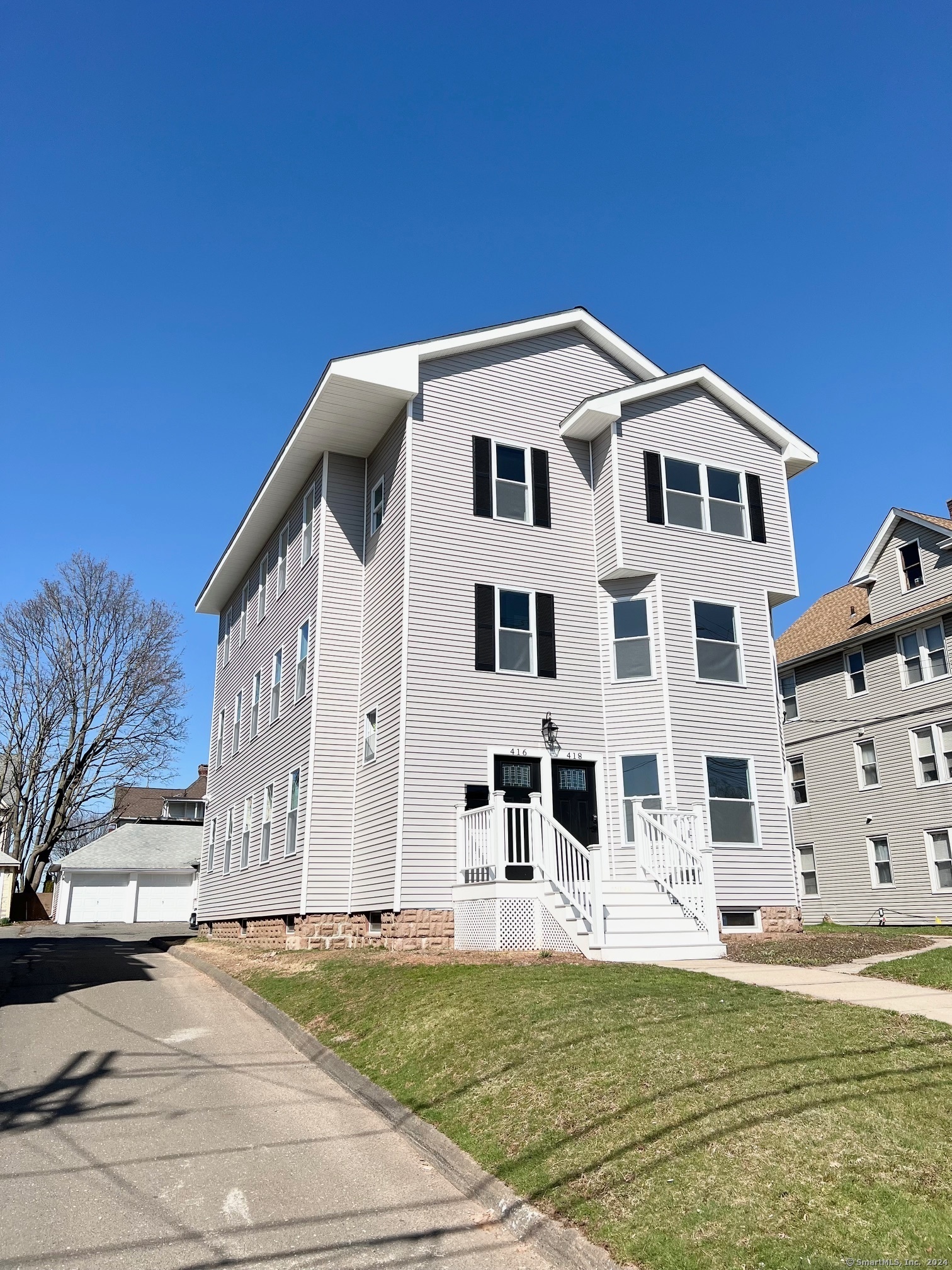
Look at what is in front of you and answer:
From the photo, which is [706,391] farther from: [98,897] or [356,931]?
[98,897]

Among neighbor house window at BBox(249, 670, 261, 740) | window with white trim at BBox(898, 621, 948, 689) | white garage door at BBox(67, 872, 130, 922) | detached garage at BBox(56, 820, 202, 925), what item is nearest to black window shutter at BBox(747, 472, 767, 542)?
window with white trim at BBox(898, 621, 948, 689)

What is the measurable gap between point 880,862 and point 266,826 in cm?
1760

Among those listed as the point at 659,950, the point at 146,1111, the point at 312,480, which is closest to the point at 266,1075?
the point at 146,1111

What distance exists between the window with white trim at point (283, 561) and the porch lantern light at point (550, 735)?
24.7 ft

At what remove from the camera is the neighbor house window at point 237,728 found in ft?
83.6

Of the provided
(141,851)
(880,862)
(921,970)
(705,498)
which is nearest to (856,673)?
(880,862)

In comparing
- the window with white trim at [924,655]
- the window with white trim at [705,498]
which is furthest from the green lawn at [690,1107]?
the window with white trim at [924,655]

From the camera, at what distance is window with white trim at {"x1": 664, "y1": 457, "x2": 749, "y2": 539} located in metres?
19.4

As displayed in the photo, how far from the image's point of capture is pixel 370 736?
18047 millimetres

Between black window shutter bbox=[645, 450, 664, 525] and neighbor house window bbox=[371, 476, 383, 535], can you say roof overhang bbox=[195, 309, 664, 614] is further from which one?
black window shutter bbox=[645, 450, 664, 525]

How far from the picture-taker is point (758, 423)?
20.6 metres

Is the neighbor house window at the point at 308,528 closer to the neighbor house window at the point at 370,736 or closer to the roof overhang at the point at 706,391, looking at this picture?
the neighbor house window at the point at 370,736

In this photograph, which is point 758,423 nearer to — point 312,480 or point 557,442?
point 557,442

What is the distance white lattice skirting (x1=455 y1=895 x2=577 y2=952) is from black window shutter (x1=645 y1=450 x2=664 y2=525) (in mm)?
7841
